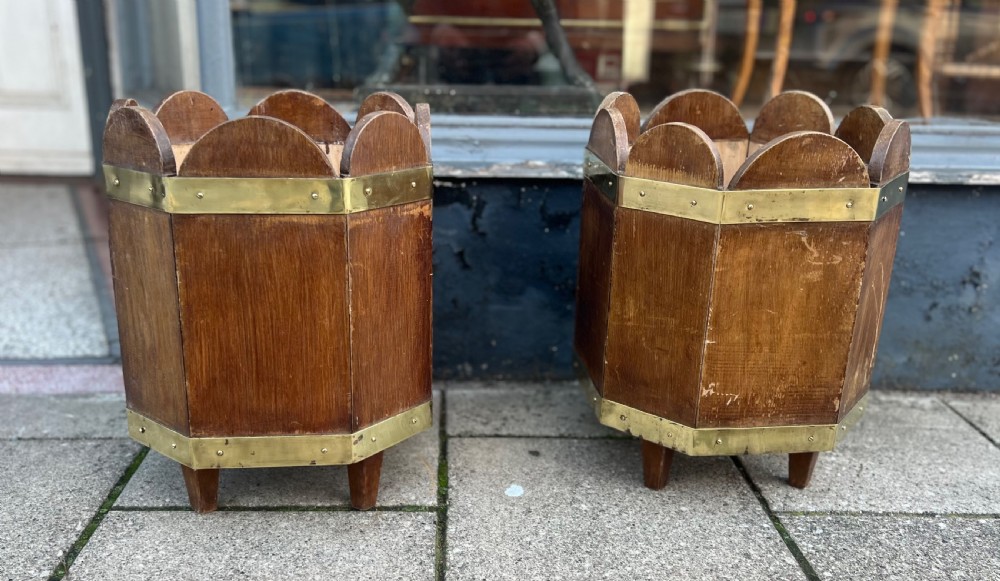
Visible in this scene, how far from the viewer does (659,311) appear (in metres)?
2.34

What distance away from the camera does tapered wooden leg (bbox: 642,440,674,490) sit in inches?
99.9

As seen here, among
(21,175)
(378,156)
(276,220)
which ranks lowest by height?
(21,175)

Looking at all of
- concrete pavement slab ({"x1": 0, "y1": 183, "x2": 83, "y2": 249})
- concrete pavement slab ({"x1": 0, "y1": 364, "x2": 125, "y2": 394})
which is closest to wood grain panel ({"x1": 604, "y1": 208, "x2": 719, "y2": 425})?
concrete pavement slab ({"x1": 0, "y1": 364, "x2": 125, "y2": 394})

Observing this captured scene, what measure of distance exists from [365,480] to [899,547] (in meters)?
1.48

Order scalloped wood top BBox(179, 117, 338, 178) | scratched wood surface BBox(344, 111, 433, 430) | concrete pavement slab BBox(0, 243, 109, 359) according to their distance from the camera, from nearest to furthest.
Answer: scalloped wood top BBox(179, 117, 338, 178), scratched wood surface BBox(344, 111, 433, 430), concrete pavement slab BBox(0, 243, 109, 359)

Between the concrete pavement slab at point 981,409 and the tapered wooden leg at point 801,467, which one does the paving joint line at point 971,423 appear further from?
the tapered wooden leg at point 801,467

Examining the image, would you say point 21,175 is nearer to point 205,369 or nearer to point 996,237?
point 205,369

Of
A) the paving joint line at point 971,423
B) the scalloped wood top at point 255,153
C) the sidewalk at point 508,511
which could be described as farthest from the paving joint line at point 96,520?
the paving joint line at point 971,423

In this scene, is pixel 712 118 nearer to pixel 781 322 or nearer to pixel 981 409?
pixel 781 322

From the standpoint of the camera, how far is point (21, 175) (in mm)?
5648

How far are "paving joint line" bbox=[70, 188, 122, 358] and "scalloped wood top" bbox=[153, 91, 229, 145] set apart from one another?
0.91 m

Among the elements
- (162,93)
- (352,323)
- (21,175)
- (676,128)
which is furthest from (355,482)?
(21,175)

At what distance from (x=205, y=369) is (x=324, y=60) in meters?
3.18

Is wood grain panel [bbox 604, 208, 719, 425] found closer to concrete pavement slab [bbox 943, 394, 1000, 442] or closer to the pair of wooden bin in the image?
the pair of wooden bin
